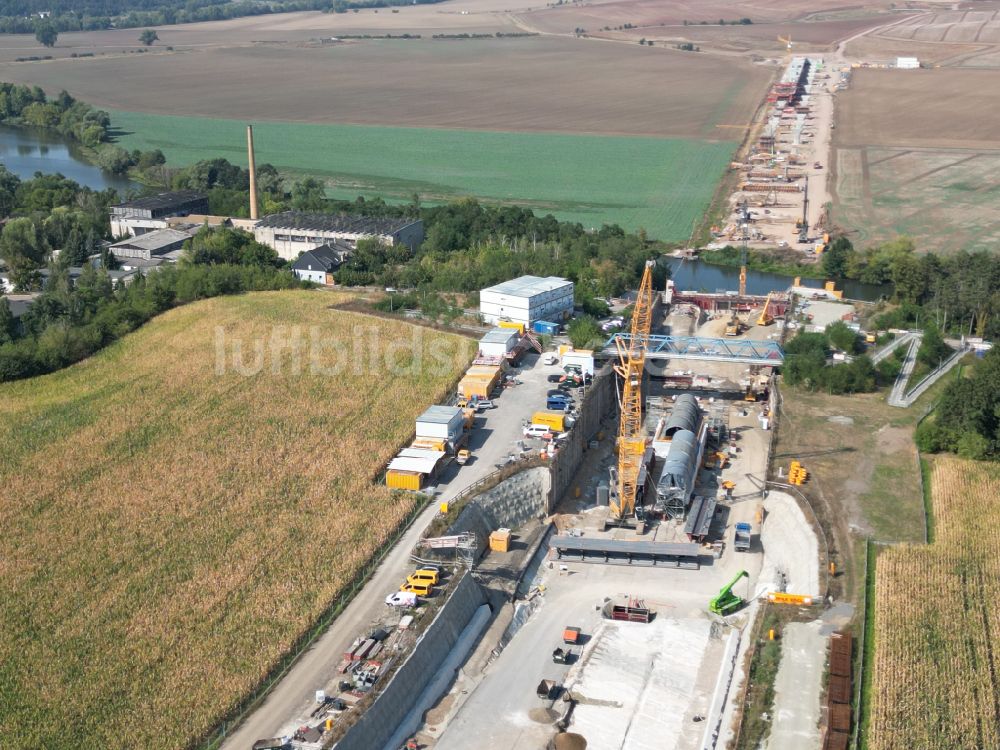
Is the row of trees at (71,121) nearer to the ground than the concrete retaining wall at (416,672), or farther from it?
farther from it

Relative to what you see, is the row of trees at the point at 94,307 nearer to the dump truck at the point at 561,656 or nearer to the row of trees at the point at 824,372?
the row of trees at the point at 824,372

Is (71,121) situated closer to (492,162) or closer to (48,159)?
(48,159)

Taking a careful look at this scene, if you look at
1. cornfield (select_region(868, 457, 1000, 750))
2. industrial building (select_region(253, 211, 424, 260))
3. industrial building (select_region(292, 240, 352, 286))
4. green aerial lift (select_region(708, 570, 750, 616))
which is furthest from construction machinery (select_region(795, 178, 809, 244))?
green aerial lift (select_region(708, 570, 750, 616))

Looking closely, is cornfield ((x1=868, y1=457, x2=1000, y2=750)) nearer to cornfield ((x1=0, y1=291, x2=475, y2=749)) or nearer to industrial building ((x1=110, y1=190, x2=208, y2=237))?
cornfield ((x1=0, y1=291, x2=475, y2=749))

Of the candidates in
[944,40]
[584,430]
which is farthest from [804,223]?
[944,40]

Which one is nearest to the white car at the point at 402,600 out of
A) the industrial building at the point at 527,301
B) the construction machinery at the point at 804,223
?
the industrial building at the point at 527,301
